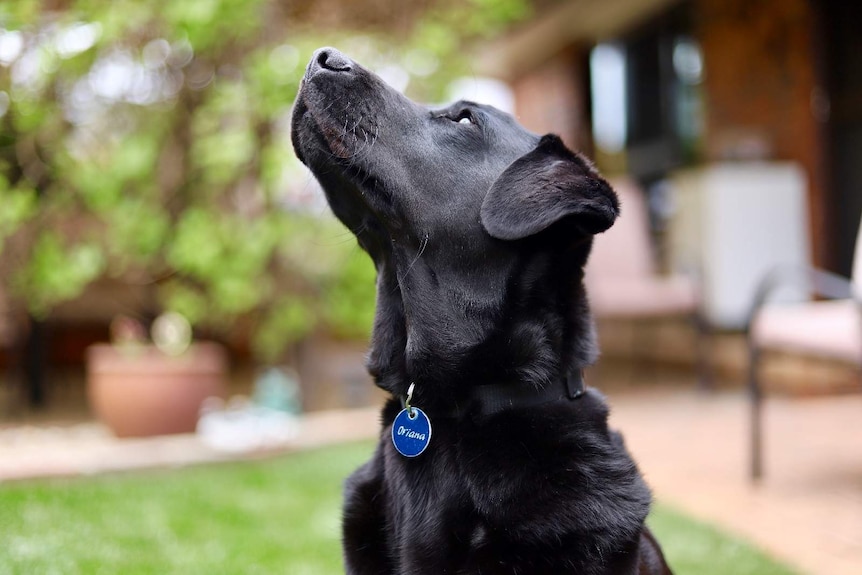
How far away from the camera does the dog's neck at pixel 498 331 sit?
1.70 meters

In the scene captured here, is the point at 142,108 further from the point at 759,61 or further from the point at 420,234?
the point at 759,61

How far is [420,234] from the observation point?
5.71 ft

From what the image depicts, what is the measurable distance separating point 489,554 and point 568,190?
0.68 m

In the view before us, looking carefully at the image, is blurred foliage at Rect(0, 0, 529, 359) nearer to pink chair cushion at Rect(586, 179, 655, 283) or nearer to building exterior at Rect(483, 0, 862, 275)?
pink chair cushion at Rect(586, 179, 655, 283)

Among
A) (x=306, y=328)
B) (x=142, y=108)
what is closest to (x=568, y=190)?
(x=306, y=328)

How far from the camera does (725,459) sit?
13.5 feet

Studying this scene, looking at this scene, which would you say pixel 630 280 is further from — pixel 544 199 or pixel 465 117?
pixel 544 199

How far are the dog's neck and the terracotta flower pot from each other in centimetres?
244

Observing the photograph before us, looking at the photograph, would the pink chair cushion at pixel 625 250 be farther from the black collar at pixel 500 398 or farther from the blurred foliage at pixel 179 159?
the black collar at pixel 500 398

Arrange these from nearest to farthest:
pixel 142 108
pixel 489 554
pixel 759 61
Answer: pixel 489 554 < pixel 142 108 < pixel 759 61

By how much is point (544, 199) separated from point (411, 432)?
20.0 inches

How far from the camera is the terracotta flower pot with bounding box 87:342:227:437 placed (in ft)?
13.0

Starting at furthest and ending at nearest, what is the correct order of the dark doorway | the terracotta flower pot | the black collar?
the dark doorway → the terracotta flower pot → the black collar

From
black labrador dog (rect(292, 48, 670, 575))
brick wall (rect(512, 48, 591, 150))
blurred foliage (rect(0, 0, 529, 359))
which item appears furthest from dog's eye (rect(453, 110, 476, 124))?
brick wall (rect(512, 48, 591, 150))
